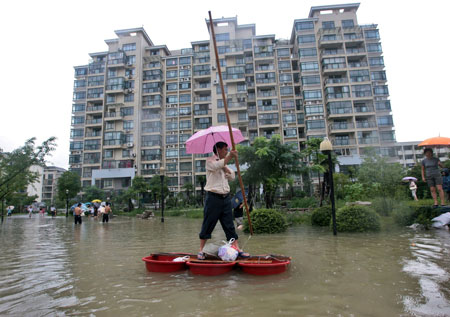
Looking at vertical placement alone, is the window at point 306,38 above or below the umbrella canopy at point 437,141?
above

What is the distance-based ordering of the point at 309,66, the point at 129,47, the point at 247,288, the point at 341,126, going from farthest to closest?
the point at 129,47 < the point at 309,66 < the point at 341,126 < the point at 247,288

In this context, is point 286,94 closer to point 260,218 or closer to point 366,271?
point 260,218

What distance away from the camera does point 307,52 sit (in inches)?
1673

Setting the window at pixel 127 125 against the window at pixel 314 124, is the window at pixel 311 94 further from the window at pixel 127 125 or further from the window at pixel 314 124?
the window at pixel 127 125

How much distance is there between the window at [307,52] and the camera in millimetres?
42406

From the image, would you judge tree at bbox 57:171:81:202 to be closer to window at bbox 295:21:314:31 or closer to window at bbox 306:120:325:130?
window at bbox 306:120:325:130

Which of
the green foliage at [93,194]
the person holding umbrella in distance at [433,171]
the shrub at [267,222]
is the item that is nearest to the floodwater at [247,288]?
the shrub at [267,222]

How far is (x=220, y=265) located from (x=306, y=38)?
151 feet

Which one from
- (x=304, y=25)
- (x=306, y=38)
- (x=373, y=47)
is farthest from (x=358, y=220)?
(x=304, y=25)

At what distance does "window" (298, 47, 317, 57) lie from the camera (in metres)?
42.4

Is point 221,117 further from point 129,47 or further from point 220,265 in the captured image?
point 220,265

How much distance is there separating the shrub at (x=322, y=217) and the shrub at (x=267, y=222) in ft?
6.91

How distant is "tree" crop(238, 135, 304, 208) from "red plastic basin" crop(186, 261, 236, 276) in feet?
27.8

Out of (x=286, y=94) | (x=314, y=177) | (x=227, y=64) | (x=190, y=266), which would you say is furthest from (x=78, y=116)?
(x=190, y=266)
